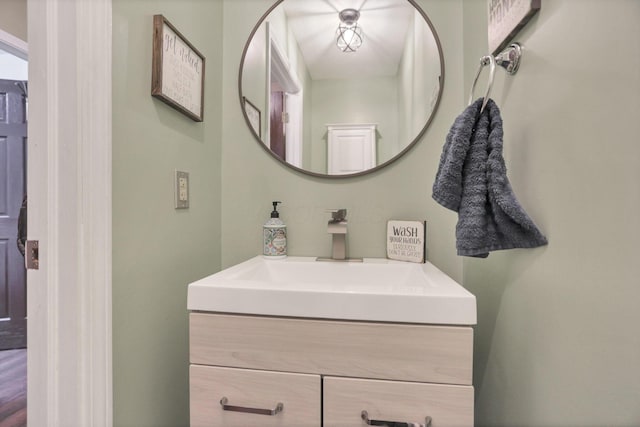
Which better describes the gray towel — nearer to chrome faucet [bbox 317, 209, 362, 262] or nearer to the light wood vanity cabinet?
the light wood vanity cabinet

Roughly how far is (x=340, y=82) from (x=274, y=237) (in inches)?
25.6

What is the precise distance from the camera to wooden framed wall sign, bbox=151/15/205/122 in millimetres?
801

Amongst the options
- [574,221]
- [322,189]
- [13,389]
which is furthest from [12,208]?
[574,221]

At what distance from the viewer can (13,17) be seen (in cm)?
147

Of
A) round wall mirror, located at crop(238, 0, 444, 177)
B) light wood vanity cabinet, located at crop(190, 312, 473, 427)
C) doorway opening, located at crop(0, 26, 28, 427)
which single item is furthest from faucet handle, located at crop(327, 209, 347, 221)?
doorway opening, located at crop(0, 26, 28, 427)

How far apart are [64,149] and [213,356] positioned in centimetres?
55

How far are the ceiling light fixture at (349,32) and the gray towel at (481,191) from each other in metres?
0.62

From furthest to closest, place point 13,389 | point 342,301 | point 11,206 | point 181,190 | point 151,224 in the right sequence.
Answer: point 11,206 < point 13,389 < point 181,190 < point 151,224 < point 342,301

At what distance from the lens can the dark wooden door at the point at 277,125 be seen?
1176mm

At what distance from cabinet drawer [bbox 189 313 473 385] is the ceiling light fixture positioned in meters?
1.01

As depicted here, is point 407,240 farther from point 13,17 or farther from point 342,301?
point 13,17

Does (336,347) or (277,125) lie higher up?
(277,125)

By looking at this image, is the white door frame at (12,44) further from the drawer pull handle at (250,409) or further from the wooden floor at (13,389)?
the drawer pull handle at (250,409)

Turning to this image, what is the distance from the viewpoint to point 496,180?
63 cm
